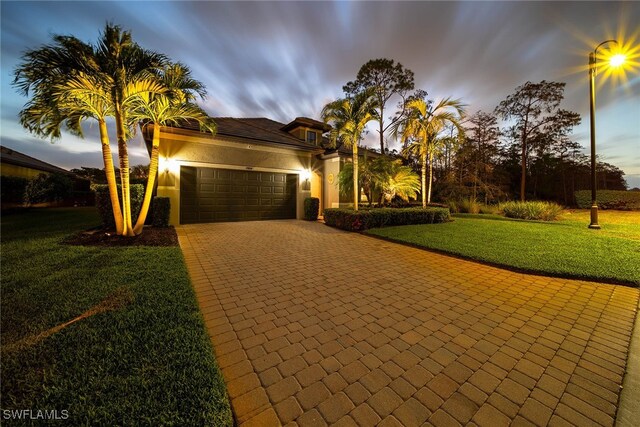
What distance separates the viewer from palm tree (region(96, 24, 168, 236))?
5.71 meters

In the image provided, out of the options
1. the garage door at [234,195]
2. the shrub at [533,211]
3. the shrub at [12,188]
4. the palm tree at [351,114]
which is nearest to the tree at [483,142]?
the shrub at [533,211]

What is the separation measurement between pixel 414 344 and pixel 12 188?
22.9 metres

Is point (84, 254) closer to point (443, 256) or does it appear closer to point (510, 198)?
point (443, 256)

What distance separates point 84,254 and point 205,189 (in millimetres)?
6174

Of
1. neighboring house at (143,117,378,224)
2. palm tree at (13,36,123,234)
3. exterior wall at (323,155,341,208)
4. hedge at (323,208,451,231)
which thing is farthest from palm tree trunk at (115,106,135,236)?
exterior wall at (323,155,341,208)

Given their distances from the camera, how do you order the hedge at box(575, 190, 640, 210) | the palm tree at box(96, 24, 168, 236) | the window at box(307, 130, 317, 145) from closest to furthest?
1. the palm tree at box(96, 24, 168, 236)
2. the hedge at box(575, 190, 640, 210)
3. the window at box(307, 130, 317, 145)

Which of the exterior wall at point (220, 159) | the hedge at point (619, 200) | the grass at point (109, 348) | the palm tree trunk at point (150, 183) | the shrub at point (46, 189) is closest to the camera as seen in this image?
the grass at point (109, 348)

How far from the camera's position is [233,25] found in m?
7.97

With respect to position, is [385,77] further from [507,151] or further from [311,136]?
[507,151]

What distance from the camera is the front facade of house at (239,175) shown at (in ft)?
34.5

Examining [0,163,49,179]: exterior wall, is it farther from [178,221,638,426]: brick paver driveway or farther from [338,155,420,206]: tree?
[178,221,638,426]: brick paver driveway

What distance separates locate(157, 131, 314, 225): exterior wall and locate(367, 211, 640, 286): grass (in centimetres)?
641

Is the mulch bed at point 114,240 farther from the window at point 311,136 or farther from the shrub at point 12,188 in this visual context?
the shrub at point 12,188

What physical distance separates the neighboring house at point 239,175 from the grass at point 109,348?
673 centimetres
